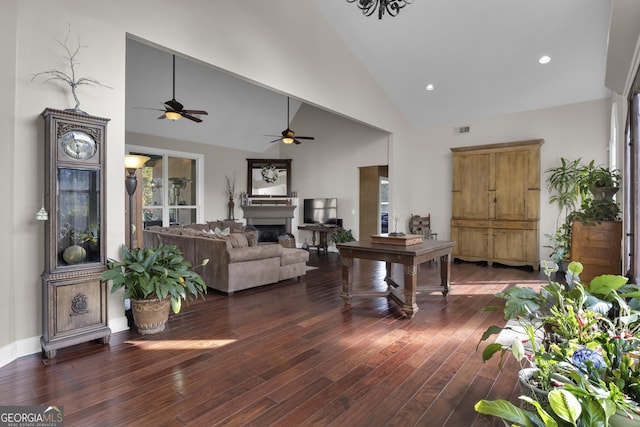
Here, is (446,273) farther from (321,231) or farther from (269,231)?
(269,231)

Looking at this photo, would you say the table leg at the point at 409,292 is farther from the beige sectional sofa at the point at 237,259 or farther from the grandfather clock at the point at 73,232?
the grandfather clock at the point at 73,232

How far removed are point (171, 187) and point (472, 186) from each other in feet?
22.1

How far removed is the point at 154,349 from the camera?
9.31 ft

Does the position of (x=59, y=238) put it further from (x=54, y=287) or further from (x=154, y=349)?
(x=154, y=349)

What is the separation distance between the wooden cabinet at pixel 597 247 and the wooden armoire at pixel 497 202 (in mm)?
1762

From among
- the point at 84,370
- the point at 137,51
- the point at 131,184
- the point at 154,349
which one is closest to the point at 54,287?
the point at 84,370

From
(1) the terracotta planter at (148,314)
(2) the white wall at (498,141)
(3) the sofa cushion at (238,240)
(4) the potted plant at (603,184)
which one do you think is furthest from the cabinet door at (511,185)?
(1) the terracotta planter at (148,314)

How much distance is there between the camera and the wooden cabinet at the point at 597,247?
13.9ft

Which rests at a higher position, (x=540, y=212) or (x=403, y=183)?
(x=403, y=183)

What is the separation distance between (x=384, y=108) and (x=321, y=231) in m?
3.23

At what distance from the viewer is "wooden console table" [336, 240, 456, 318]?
359 centimetres

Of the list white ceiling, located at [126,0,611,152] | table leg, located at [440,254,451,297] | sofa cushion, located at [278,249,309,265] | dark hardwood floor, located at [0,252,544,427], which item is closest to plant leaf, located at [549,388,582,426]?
dark hardwood floor, located at [0,252,544,427]

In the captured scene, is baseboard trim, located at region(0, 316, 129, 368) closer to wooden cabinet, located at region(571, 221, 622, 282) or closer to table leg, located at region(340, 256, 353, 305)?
table leg, located at region(340, 256, 353, 305)

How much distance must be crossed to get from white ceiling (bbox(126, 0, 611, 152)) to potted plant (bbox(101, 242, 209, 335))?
401cm
